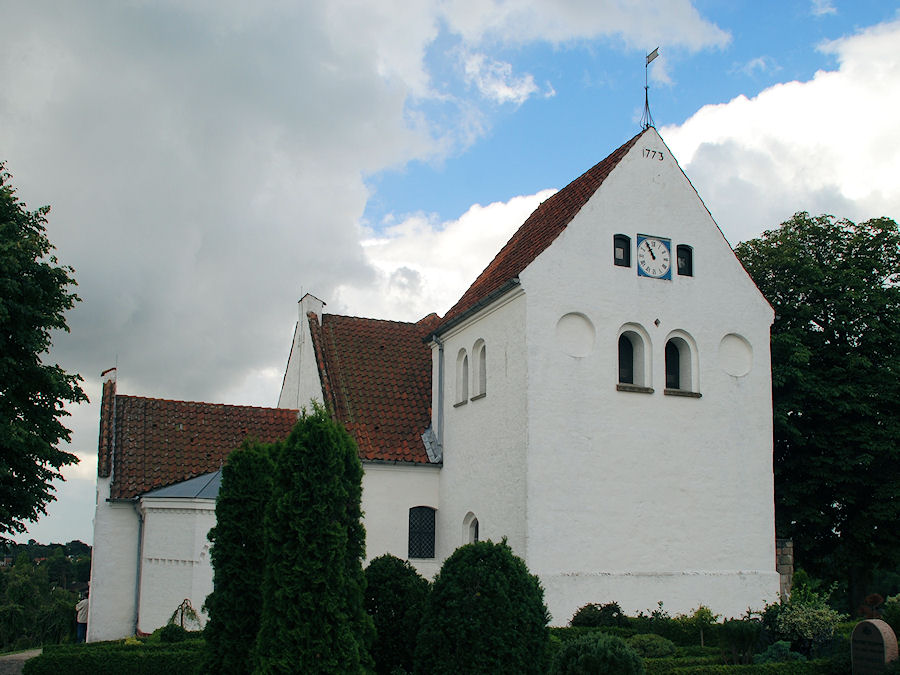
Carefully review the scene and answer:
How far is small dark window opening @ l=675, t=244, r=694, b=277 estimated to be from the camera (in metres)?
20.6

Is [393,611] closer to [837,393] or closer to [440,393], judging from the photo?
[440,393]

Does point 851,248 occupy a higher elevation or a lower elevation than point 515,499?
higher

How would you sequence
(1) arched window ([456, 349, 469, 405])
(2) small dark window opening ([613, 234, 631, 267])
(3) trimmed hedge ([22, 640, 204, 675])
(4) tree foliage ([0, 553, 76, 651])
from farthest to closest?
(4) tree foliage ([0, 553, 76, 651]), (1) arched window ([456, 349, 469, 405]), (2) small dark window opening ([613, 234, 631, 267]), (3) trimmed hedge ([22, 640, 204, 675])

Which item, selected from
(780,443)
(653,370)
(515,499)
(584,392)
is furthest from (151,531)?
(780,443)

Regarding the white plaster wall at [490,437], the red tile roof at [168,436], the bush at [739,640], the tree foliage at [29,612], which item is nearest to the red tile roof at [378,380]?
the white plaster wall at [490,437]

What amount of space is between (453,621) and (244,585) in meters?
3.40

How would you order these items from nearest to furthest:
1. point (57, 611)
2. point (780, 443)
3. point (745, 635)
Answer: point (745, 635), point (780, 443), point (57, 611)

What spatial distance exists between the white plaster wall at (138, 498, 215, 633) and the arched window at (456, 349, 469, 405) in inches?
276

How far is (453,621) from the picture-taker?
10148mm

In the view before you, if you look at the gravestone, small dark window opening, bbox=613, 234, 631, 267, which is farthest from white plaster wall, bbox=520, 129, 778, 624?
the gravestone

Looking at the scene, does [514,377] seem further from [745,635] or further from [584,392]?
[745,635]

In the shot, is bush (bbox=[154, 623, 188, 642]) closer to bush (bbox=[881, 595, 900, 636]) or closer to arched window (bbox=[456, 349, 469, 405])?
arched window (bbox=[456, 349, 469, 405])

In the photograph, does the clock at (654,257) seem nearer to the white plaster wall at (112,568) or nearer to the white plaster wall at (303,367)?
the white plaster wall at (303,367)

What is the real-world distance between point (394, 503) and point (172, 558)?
5.81 meters
